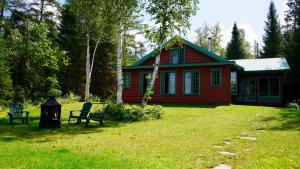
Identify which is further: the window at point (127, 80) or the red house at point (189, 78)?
the window at point (127, 80)

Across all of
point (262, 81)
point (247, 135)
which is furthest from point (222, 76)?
point (247, 135)

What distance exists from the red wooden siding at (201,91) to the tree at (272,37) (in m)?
23.4

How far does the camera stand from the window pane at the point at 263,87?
2564 cm

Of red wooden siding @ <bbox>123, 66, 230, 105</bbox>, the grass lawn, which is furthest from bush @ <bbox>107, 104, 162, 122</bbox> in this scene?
red wooden siding @ <bbox>123, 66, 230, 105</bbox>

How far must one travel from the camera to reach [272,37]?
1729 inches

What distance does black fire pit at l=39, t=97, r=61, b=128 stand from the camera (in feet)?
35.8

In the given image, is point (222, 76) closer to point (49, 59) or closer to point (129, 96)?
point (129, 96)

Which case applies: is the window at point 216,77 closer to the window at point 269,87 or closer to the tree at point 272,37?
the window at point 269,87

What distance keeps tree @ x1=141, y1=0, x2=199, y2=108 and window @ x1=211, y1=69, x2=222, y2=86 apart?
7718 millimetres

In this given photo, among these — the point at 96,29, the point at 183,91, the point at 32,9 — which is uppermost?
the point at 32,9

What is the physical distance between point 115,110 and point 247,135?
6.66 metres

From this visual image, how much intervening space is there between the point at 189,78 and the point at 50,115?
1406cm

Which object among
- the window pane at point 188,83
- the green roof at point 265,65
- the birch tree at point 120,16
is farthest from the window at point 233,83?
the birch tree at point 120,16

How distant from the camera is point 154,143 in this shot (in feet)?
25.6
